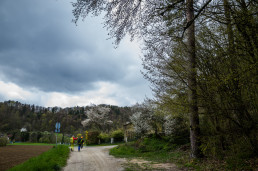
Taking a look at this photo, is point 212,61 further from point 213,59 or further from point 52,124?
point 52,124

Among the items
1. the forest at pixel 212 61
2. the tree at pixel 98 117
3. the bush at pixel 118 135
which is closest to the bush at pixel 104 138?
the bush at pixel 118 135

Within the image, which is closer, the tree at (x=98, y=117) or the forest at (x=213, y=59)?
the forest at (x=213, y=59)

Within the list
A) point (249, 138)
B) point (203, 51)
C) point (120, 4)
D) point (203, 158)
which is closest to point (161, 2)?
point (120, 4)

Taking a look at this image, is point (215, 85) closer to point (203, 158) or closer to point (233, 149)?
point (233, 149)

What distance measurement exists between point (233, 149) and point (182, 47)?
12.3 feet

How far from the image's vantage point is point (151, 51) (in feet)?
17.6

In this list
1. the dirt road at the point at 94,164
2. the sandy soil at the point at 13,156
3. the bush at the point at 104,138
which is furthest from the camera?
the bush at the point at 104,138

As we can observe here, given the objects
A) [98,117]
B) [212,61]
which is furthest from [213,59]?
[98,117]

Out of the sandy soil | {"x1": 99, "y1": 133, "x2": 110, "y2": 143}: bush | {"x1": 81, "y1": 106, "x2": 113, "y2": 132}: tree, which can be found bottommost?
{"x1": 99, "y1": 133, "x2": 110, "y2": 143}: bush

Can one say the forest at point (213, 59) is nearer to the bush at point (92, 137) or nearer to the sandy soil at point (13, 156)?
the sandy soil at point (13, 156)

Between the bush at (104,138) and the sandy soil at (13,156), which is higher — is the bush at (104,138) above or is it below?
below

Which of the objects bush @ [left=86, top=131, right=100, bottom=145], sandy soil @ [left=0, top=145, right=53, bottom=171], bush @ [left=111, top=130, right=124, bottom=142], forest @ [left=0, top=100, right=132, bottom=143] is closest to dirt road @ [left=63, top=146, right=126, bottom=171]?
sandy soil @ [left=0, top=145, right=53, bottom=171]

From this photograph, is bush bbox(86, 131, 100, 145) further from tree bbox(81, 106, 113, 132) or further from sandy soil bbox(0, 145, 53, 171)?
sandy soil bbox(0, 145, 53, 171)

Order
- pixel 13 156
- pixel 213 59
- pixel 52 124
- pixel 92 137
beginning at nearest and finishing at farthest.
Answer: pixel 213 59 < pixel 13 156 < pixel 92 137 < pixel 52 124
